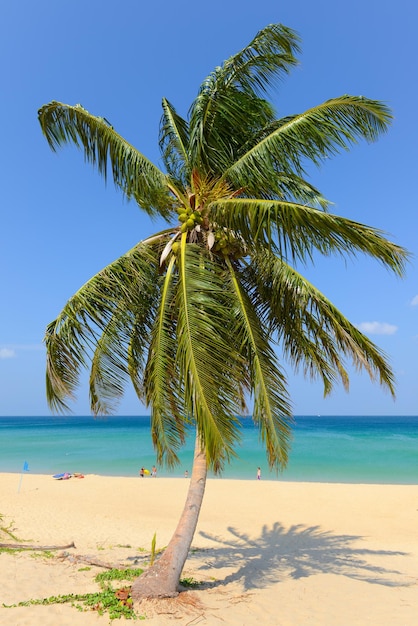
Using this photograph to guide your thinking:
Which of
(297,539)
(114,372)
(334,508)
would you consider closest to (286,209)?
(114,372)

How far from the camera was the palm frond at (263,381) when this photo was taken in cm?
467

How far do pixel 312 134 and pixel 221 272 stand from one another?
2.01 meters

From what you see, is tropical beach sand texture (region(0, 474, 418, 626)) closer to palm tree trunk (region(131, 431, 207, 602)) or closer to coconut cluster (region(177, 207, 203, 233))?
palm tree trunk (region(131, 431, 207, 602))

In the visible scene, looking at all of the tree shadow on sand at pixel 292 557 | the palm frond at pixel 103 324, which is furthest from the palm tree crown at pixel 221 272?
the tree shadow on sand at pixel 292 557

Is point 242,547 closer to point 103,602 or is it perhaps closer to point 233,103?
point 103,602

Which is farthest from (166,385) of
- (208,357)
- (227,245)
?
(227,245)

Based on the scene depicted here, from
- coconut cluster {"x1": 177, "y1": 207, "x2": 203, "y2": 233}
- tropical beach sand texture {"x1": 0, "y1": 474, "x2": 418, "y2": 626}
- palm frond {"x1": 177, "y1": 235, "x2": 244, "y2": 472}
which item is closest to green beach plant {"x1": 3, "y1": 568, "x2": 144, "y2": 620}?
tropical beach sand texture {"x1": 0, "y1": 474, "x2": 418, "y2": 626}

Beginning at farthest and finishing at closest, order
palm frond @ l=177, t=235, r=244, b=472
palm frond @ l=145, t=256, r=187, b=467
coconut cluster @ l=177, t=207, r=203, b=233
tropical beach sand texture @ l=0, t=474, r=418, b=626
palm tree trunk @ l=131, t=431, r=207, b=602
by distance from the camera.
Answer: coconut cluster @ l=177, t=207, r=203, b=233 → tropical beach sand texture @ l=0, t=474, r=418, b=626 → palm tree trunk @ l=131, t=431, r=207, b=602 → palm frond @ l=145, t=256, r=187, b=467 → palm frond @ l=177, t=235, r=244, b=472

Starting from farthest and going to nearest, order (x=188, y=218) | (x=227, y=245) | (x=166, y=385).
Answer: (x=227, y=245)
(x=188, y=218)
(x=166, y=385)

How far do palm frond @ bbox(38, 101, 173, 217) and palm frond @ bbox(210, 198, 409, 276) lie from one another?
4.18 ft

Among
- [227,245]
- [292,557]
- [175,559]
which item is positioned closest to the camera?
[175,559]

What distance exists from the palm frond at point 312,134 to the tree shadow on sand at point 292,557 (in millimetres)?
5758

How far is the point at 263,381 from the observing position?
4918 millimetres

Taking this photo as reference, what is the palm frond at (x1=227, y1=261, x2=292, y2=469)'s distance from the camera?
4668 millimetres
